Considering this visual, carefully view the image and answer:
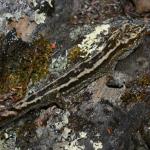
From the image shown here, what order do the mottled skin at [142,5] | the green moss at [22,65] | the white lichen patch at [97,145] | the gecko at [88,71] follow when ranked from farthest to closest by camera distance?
the mottled skin at [142,5], the green moss at [22,65], the gecko at [88,71], the white lichen patch at [97,145]

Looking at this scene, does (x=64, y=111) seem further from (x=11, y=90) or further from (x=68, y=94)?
(x=11, y=90)

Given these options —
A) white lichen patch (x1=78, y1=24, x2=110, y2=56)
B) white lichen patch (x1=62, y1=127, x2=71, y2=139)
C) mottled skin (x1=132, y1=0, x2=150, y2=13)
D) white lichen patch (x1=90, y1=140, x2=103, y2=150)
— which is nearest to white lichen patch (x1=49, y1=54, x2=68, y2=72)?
white lichen patch (x1=78, y1=24, x2=110, y2=56)

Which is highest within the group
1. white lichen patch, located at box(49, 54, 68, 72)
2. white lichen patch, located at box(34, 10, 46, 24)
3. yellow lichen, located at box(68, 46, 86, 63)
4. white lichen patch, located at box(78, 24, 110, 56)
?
white lichen patch, located at box(34, 10, 46, 24)

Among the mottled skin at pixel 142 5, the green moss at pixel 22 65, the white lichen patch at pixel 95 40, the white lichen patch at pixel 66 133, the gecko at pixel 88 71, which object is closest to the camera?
the white lichen patch at pixel 66 133

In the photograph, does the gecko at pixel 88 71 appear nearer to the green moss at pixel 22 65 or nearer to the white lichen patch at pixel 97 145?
the green moss at pixel 22 65

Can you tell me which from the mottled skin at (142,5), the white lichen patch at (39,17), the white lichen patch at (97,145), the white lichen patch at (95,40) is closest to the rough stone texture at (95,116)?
the white lichen patch at (97,145)

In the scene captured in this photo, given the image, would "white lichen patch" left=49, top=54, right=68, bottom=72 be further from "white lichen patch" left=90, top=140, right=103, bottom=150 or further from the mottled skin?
the mottled skin

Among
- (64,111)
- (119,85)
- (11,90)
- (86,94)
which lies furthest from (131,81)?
(11,90)

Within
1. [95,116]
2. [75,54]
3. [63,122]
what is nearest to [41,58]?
[75,54]
